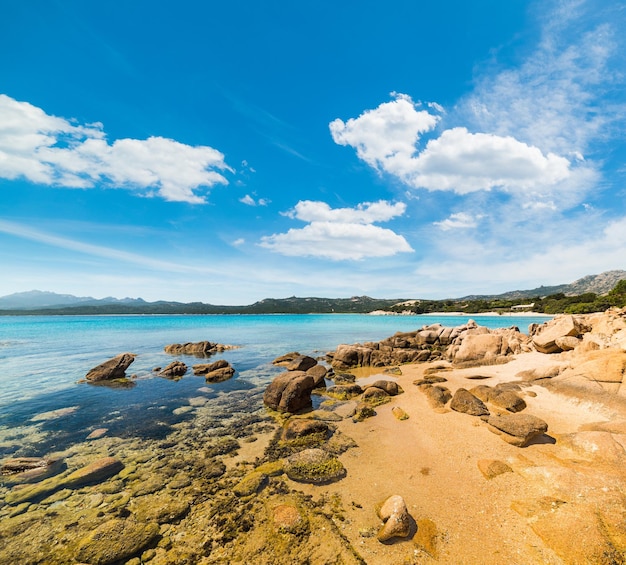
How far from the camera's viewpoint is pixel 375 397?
17.8 m

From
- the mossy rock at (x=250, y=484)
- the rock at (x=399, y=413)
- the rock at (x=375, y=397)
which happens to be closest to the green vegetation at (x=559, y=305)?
the rock at (x=375, y=397)

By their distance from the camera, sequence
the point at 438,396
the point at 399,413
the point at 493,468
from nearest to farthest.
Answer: the point at 493,468, the point at 399,413, the point at 438,396

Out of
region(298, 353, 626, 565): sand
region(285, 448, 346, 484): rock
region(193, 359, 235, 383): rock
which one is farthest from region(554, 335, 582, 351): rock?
region(193, 359, 235, 383): rock

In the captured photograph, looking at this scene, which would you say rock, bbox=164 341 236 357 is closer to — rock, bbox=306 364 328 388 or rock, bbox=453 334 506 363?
rock, bbox=306 364 328 388

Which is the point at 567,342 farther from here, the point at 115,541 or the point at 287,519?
the point at 115,541

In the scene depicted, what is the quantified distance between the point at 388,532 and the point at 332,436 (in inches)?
245

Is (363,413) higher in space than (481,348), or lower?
lower

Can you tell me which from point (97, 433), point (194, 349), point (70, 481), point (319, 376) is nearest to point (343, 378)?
point (319, 376)

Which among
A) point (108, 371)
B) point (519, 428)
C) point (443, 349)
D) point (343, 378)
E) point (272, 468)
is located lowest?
point (443, 349)

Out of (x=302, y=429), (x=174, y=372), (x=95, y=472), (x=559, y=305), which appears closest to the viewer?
(x=95, y=472)

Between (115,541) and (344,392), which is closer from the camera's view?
(115,541)

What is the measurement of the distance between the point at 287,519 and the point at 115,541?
4.40 m

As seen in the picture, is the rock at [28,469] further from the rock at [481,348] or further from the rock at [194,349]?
the rock at [194,349]

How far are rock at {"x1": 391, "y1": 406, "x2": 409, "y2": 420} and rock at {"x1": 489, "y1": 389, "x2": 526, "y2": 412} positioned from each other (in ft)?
15.8
